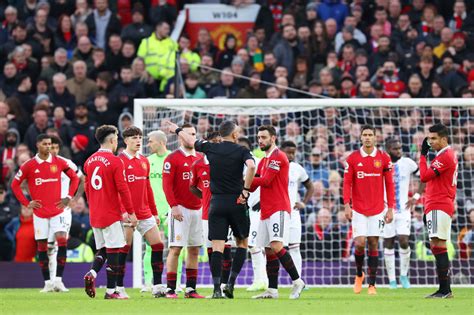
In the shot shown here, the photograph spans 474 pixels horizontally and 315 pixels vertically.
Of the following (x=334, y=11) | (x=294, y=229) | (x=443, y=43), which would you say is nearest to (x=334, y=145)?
(x=294, y=229)

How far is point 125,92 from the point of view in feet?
84.2

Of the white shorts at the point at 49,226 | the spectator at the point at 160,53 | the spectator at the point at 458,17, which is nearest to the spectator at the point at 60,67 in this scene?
the spectator at the point at 160,53

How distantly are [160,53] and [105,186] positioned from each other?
33.8ft

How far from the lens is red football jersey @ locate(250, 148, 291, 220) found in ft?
53.7

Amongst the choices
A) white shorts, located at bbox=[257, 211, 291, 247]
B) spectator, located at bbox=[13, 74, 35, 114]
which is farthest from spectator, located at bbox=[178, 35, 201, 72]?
white shorts, located at bbox=[257, 211, 291, 247]

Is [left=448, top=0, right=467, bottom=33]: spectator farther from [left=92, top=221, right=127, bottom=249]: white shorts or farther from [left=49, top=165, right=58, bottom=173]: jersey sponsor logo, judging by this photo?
[left=92, top=221, right=127, bottom=249]: white shorts

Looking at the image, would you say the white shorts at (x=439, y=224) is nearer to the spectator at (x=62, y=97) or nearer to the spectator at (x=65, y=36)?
the spectator at (x=62, y=97)

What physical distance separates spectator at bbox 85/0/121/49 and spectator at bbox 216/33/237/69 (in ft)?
7.95

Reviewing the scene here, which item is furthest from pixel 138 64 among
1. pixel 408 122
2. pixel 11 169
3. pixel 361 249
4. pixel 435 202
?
pixel 435 202

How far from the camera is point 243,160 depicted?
635 inches

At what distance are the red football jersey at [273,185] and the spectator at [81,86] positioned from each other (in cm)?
1013

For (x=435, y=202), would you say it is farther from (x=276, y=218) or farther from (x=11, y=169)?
(x=11, y=169)

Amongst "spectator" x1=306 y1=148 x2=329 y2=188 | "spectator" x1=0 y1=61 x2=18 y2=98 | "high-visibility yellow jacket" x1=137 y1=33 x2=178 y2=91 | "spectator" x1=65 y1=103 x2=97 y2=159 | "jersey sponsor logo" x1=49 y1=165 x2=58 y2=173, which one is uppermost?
"high-visibility yellow jacket" x1=137 y1=33 x2=178 y2=91

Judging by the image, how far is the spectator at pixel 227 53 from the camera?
26766 millimetres
